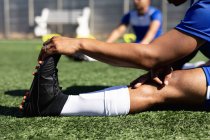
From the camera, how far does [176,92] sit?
2.18 meters

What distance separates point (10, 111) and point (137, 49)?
2.81 ft

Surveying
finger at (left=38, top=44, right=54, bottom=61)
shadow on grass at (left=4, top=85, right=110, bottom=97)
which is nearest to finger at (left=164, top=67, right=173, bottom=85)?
finger at (left=38, top=44, right=54, bottom=61)

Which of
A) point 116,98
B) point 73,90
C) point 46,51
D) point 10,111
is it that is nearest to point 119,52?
point 116,98

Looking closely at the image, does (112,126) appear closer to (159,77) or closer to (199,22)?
(159,77)

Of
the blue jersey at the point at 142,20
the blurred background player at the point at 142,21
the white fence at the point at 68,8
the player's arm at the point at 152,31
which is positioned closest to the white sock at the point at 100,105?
the player's arm at the point at 152,31

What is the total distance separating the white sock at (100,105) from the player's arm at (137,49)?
0.21 m

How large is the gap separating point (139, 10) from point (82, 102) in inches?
143

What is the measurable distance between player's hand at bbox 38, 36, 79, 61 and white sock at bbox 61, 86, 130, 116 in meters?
0.30

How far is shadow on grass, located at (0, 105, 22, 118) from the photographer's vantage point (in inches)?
89.9

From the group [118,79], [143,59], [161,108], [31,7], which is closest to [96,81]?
[118,79]

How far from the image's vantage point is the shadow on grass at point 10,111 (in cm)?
228

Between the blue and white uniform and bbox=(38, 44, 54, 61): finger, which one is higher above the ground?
the blue and white uniform

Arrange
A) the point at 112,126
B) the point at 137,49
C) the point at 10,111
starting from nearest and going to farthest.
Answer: the point at 112,126 → the point at 137,49 → the point at 10,111

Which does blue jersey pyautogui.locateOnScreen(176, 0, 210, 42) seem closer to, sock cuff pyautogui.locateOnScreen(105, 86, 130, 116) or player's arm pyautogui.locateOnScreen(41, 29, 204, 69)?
player's arm pyautogui.locateOnScreen(41, 29, 204, 69)
